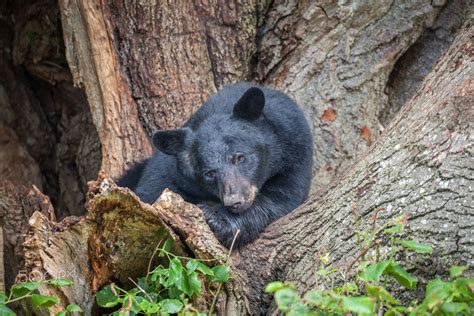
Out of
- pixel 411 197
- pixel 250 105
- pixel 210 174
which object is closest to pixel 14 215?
pixel 210 174

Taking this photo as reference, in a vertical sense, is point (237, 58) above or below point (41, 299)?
above

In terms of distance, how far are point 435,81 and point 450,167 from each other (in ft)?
2.79

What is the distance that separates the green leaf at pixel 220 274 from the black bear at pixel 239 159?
0.68 metres

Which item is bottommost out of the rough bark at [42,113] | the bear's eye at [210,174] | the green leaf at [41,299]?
the green leaf at [41,299]

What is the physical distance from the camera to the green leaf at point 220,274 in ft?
16.5

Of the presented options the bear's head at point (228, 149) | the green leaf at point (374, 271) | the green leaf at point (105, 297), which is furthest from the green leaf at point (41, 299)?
the green leaf at point (374, 271)

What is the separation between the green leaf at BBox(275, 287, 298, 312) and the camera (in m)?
3.53

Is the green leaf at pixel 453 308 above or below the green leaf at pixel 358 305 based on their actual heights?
below

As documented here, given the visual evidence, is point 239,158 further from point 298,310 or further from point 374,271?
point 298,310

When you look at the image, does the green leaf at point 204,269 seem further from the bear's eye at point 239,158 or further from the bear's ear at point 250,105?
the bear's ear at point 250,105

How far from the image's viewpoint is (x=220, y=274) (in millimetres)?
5027

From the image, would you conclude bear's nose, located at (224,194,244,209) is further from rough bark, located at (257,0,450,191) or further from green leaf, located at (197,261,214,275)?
rough bark, located at (257,0,450,191)

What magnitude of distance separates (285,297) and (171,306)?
1.26 meters

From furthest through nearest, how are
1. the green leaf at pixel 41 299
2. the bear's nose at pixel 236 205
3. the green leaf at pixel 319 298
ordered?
the bear's nose at pixel 236 205, the green leaf at pixel 41 299, the green leaf at pixel 319 298
